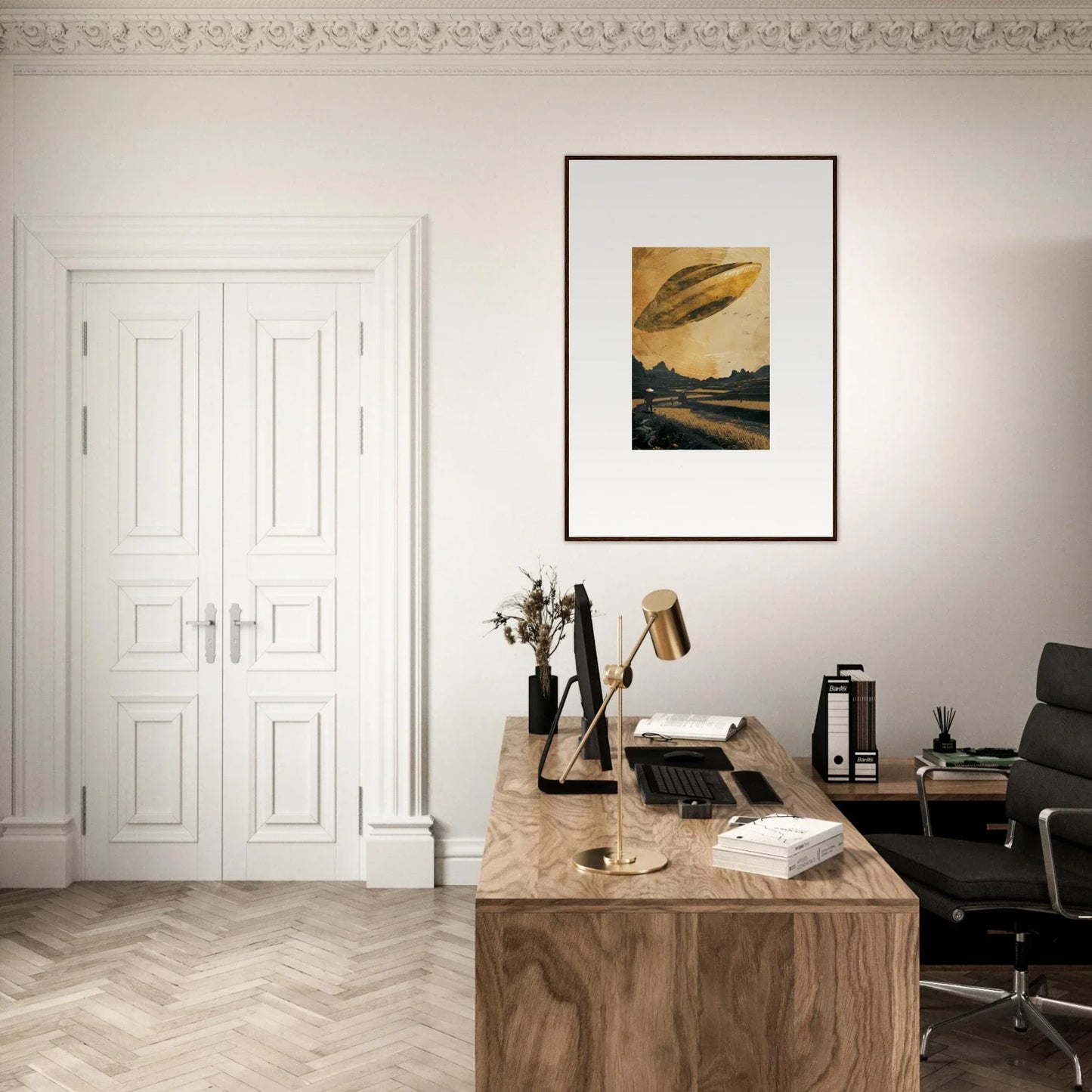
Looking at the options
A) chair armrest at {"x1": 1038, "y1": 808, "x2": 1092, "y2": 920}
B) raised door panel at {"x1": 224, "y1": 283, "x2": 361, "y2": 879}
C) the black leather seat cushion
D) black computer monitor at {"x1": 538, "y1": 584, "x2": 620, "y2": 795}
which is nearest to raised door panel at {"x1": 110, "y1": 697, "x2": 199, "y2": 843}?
raised door panel at {"x1": 224, "y1": 283, "x2": 361, "y2": 879}

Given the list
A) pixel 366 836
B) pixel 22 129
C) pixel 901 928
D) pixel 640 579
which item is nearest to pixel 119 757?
pixel 366 836

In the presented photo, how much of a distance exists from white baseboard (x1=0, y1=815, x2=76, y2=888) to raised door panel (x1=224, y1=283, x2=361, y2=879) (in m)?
0.63

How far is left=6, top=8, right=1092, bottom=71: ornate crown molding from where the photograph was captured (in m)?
3.95

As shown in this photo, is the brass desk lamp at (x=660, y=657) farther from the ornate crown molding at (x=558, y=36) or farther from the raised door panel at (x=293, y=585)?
the ornate crown molding at (x=558, y=36)

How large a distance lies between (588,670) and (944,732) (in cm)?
183

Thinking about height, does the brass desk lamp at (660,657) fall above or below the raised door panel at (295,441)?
below

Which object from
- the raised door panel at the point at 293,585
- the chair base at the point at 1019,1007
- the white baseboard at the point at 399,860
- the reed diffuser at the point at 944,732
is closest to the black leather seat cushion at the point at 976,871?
the chair base at the point at 1019,1007

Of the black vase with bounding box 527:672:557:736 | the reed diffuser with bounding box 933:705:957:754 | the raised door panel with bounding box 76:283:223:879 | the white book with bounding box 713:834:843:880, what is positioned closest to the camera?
the white book with bounding box 713:834:843:880

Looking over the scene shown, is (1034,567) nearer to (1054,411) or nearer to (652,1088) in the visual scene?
(1054,411)

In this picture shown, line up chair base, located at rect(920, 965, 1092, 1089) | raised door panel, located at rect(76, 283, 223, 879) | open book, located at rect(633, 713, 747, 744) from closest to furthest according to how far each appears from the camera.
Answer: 1. chair base, located at rect(920, 965, 1092, 1089)
2. open book, located at rect(633, 713, 747, 744)
3. raised door panel, located at rect(76, 283, 223, 879)

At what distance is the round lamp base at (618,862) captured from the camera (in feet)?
6.48

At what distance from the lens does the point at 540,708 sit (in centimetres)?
332

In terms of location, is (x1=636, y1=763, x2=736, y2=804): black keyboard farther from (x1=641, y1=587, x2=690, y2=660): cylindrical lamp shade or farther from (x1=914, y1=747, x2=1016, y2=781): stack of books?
(x1=914, y1=747, x2=1016, y2=781): stack of books

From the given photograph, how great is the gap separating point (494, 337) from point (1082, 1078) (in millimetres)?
3018
